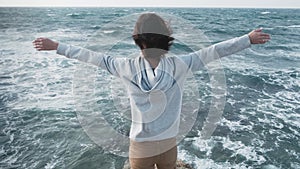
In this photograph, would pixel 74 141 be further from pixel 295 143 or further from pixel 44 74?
pixel 44 74

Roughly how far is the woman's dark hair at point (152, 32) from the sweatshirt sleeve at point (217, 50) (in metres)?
0.15

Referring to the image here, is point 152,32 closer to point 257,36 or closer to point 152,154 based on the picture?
point 257,36

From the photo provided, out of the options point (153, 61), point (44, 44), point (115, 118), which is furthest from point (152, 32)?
point (115, 118)

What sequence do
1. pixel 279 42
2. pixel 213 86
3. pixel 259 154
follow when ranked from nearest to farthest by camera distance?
pixel 259 154, pixel 213 86, pixel 279 42

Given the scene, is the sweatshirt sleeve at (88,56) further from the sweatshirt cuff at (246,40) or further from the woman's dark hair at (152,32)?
the sweatshirt cuff at (246,40)

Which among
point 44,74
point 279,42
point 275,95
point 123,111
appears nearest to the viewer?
point 123,111

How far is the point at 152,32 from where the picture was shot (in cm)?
153

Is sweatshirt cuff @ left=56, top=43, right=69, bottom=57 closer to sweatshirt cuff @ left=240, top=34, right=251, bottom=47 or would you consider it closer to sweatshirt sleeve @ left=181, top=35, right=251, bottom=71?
sweatshirt sleeve @ left=181, top=35, right=251, bottom=71

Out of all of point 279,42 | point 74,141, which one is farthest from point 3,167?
point 279,42

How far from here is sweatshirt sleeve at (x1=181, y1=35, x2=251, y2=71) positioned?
1549 mm

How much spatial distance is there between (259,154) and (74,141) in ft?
14.4

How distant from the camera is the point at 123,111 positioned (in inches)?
328

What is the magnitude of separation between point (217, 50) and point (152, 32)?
0.38 metres

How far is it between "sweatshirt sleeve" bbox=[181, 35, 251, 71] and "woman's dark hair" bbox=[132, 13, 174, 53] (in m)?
0.15
